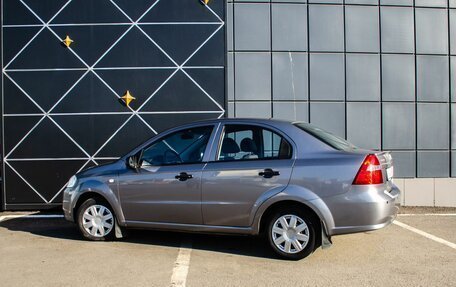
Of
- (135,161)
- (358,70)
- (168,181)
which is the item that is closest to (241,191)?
(168,181)

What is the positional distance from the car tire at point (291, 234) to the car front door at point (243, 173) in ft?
1.02

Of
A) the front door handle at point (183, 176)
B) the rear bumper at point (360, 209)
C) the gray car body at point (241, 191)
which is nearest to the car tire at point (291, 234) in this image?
the gray car body at point (241, 191)

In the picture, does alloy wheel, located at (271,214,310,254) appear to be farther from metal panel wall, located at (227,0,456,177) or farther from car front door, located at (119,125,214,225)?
metal panel wall, located at (227,0,456,177)

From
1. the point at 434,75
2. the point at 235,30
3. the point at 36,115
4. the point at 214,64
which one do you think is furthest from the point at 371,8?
the point at 36,115

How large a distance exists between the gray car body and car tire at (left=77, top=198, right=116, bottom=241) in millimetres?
129

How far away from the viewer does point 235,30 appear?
9969 millimetres

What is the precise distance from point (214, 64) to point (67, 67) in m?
3.16

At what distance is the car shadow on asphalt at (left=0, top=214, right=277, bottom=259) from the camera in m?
5.95

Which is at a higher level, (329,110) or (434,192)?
(329,110)

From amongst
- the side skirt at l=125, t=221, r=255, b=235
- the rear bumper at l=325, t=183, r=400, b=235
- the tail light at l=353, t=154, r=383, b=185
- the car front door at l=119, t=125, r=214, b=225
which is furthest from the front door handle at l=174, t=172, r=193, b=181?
the tail light at l=353, t=154, r=383, b=185

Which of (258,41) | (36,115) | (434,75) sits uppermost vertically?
(258,41)

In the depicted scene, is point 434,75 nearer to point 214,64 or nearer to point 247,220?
point 214,64

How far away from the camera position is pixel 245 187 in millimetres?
5492

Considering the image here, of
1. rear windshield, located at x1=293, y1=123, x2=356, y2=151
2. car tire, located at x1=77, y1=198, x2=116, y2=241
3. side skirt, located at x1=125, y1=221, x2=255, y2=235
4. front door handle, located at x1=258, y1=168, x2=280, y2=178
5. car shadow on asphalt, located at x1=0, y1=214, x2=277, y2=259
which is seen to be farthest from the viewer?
car tire, located at x1=77, y1=198, x2=116, y2=241
